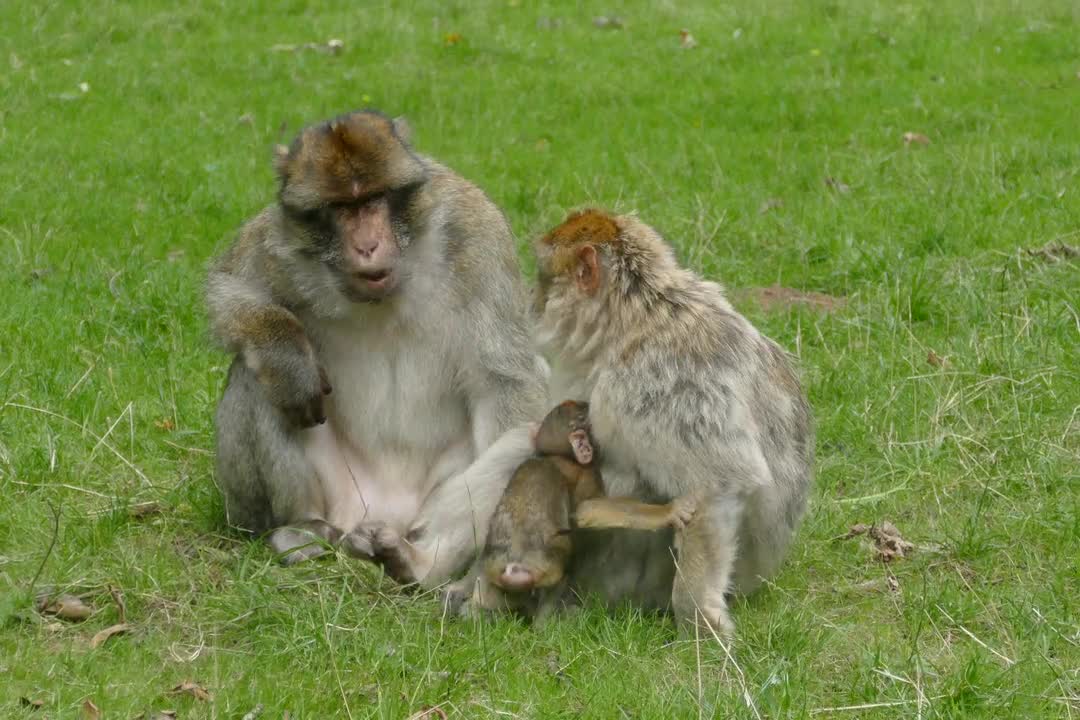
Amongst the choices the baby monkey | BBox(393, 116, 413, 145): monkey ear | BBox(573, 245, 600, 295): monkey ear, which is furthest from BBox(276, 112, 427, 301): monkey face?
the baby monkey

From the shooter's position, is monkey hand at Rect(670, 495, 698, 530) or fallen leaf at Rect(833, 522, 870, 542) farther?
fallen leaf at Rect(833, 522, 870, 542)

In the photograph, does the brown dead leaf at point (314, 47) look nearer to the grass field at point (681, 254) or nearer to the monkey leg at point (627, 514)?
the grass field at point (681, 254)

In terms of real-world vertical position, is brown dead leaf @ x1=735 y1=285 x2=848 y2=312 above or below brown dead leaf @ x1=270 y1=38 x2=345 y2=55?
above

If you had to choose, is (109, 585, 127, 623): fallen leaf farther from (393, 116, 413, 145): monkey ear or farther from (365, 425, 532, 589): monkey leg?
(393, 116, 413, 145): monkey ear

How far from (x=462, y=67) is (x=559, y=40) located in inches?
44.1

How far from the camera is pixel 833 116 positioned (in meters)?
10.9

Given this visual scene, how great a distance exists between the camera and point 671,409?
4566 mm

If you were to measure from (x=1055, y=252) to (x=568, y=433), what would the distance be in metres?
4.08

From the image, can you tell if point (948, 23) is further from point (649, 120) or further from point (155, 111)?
point (155, 111)

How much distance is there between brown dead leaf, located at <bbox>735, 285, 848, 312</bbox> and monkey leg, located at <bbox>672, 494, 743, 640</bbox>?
11.0 ft

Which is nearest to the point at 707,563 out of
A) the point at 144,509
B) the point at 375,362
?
the point at 375,362

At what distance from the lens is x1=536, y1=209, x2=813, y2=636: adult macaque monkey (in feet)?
15.0

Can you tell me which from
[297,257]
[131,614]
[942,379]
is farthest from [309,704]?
[942,379]

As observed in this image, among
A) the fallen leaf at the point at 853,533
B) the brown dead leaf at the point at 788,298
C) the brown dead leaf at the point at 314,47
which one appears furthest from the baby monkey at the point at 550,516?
the brown dead leaf at the point at 314,47
